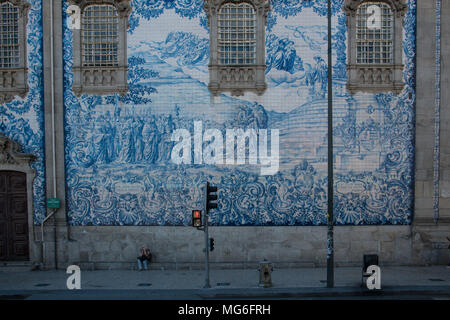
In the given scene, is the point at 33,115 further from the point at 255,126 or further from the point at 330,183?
the point at 330,183

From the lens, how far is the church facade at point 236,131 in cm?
1352

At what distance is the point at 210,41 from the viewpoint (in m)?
13.6

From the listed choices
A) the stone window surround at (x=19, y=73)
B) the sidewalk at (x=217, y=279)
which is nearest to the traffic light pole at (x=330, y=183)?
the sidewalk at (x=217, y=279)

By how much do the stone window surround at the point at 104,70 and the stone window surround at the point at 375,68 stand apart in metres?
8.32

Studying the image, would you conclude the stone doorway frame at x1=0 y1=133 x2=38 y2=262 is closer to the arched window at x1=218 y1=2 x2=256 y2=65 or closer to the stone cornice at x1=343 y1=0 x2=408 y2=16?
the arched window at x1=218 y1=2 x2=256 y2=65

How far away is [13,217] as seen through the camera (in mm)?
13797

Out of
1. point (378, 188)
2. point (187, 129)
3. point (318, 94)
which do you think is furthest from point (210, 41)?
point (378, 188)

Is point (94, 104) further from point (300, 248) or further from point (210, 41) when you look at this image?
point (300, 248)

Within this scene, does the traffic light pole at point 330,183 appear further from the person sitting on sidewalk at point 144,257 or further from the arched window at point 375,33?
the person sitting on sidewalk at point 144,257

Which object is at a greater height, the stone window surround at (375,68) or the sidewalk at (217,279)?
the stone window surround at (375,68)

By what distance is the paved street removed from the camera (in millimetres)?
10742

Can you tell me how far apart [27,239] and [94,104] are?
575cm

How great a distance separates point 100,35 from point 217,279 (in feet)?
32.7

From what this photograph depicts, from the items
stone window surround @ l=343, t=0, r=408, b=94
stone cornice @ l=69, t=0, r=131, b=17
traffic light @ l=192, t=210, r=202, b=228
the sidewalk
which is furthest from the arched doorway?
stone window surround @ l=343, t=0, r=408, b=94
